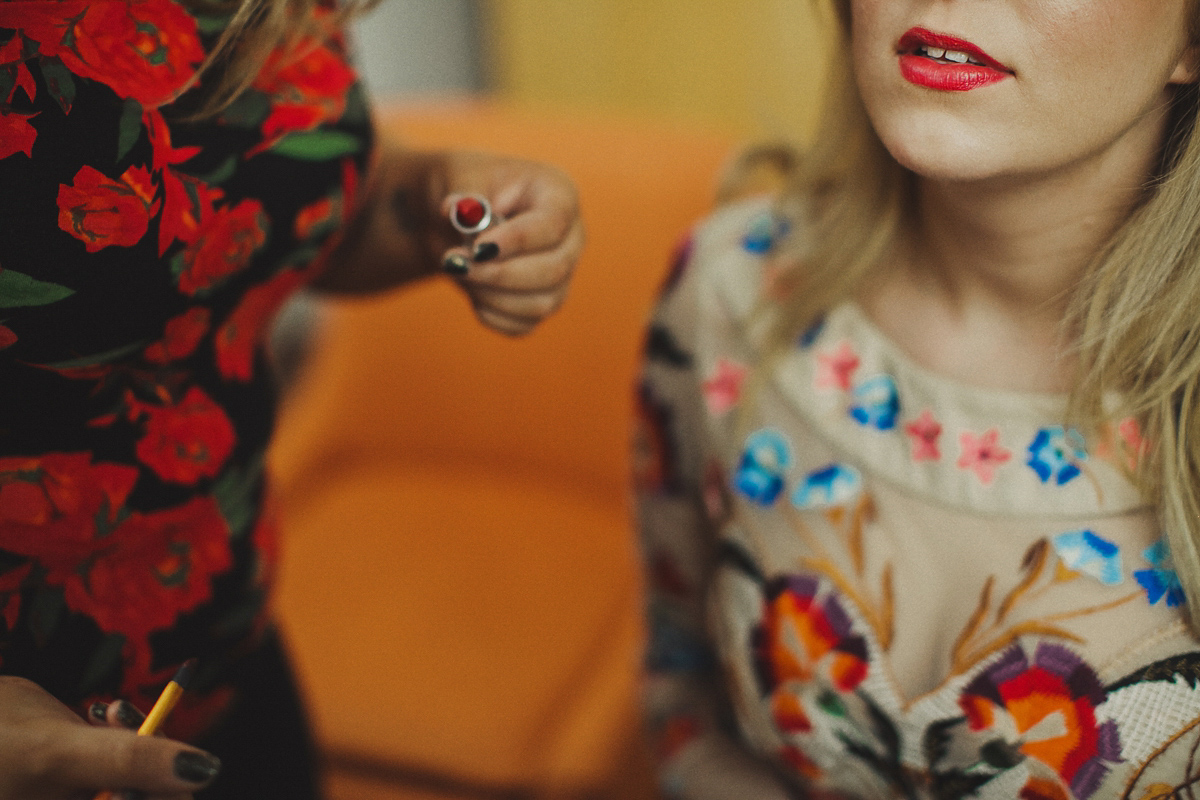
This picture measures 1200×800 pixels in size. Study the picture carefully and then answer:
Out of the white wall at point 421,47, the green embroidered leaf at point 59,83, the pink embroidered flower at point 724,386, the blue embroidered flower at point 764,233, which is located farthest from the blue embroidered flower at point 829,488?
the white wall at point 421,47

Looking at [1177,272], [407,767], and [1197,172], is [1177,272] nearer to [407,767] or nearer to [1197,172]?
[1197,172]

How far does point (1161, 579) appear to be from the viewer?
23.5 inches

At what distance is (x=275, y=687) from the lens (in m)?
0.78

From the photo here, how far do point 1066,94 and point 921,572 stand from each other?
327 millimetres

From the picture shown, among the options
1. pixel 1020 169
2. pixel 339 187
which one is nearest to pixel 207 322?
pixel 339 187

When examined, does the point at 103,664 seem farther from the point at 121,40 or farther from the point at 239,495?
the point at 121,40

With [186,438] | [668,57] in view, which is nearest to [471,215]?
[186,438]

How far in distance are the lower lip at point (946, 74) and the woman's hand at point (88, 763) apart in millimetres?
528

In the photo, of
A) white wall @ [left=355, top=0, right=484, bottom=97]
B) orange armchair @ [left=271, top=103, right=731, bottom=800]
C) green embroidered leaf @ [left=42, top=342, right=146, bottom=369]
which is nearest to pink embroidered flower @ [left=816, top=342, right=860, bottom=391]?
green embroidered leaf @ [left=42, top=342, right=146, bottom=369]

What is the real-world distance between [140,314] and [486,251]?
0.21 m

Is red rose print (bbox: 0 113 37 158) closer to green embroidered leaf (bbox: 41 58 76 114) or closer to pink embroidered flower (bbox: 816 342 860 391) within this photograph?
green embroidered leaf (bbox: 41 58 76 114)

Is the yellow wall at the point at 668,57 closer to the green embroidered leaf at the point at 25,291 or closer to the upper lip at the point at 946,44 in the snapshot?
the upper lip at the point at 946,44

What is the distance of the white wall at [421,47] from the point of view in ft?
7.49

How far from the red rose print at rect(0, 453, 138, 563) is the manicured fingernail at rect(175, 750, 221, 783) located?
21 centimetres
